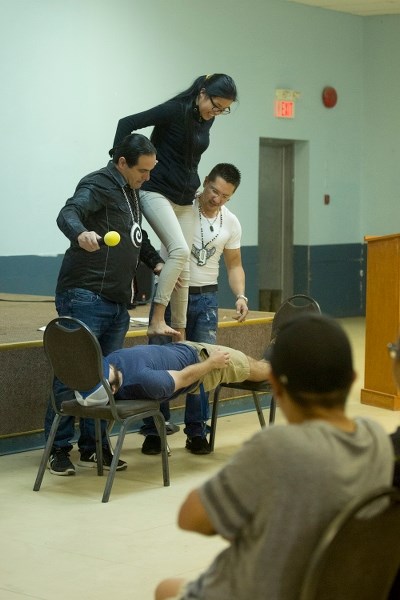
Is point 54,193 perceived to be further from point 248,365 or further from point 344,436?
point 344,436

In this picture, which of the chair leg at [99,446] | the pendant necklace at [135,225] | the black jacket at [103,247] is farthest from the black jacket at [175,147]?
the chair leg at [99,446]

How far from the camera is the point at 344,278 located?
12.1m

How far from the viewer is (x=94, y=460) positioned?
16.3 ft

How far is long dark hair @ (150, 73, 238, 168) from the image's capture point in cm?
480

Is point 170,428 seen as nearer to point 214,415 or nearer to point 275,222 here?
point 214,415

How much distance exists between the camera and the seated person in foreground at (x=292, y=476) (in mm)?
1727

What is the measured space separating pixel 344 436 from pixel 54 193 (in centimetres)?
745

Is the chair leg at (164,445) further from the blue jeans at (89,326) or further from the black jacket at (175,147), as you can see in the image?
the black jacket at (175,147)

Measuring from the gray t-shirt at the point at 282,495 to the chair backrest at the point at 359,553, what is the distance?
44mm

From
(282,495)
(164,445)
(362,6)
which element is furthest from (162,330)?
(362,6)

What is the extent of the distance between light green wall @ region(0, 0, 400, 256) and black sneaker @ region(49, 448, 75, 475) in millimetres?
4130

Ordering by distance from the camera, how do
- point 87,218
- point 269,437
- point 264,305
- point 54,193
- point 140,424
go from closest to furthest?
point 269,437 < point 87,218 < point 140,424 < point 54,193 < point 264,305

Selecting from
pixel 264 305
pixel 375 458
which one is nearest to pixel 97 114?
pixel 264 305

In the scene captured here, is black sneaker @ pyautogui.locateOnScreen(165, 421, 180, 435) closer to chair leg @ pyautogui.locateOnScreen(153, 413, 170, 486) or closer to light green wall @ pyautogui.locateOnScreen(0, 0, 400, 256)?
chair leg @ pyautogui.locateOnScreen(153, 413, 170, 486)
